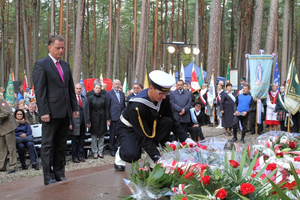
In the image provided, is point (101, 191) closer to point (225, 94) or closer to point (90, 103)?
point (90, 103)

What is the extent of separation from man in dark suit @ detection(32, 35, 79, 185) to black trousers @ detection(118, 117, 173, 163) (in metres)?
0.85

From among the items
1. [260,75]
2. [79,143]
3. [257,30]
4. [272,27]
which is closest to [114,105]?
[79,143]

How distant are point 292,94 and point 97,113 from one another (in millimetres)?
6287

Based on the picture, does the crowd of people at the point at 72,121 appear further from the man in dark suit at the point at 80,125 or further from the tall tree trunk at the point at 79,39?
the tall tree trunk at the point at 79,39

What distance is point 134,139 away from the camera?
4703 millimetres

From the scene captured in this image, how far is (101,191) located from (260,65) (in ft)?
33.5

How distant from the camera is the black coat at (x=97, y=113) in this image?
8.34 meters

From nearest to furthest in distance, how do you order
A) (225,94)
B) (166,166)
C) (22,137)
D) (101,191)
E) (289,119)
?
(166,166)
(101,191)
(22,137)
(289,119)
(225,94)

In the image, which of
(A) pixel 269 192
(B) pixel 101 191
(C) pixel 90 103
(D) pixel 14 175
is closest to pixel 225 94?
(C) pixel 90 103

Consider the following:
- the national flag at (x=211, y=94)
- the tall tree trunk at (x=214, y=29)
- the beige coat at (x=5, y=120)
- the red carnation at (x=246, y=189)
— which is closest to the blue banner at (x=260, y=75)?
the national flag at (x=211, y=94)

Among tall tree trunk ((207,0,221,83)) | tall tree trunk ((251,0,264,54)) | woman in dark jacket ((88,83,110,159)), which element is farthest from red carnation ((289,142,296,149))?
tall tree trunk ((207,0,221,83))

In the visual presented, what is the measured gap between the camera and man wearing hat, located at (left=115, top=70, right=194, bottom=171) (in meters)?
4.14

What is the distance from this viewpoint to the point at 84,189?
4152 mm

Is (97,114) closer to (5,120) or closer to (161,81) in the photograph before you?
(5,120)
